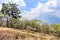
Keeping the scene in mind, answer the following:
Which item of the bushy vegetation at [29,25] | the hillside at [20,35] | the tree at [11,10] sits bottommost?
the hillside at [20,35]

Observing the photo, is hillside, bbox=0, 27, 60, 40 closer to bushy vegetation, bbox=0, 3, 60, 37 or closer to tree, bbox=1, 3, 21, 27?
bushy vegetation, bbox=0, 3, 60, 37

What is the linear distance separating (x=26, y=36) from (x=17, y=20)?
2089 mm

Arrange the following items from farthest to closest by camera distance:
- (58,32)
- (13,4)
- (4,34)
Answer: (13,4) < (58,32) < (4,34)

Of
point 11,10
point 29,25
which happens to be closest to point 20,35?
point 29,25

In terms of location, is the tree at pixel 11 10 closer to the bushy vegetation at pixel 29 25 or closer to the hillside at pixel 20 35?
the bushy vegetation at pixel 29 25

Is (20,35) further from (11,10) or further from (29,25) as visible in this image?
(11,10)

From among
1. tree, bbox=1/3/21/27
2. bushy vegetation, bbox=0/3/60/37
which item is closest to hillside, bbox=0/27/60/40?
bushy vegetation, bbox=0/3/60/37

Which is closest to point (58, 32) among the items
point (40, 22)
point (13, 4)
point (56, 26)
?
point (56, 26)

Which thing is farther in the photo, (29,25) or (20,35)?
(29,25)

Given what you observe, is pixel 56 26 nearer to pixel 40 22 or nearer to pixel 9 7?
pixel 40 22

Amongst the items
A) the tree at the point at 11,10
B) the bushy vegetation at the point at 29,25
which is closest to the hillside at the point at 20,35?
the bushy vegetation at the point at 29,25

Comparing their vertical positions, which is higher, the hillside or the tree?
the tree

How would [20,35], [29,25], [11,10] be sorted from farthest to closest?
[11,10] → [29,25] → [20,35]

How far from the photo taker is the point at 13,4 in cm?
1505
